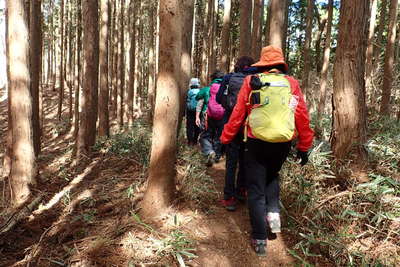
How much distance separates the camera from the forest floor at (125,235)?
333 centimetres

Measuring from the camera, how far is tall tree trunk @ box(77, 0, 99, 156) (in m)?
8.95

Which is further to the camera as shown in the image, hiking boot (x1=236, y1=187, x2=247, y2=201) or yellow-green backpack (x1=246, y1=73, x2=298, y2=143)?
hiking boot (x1=236, y1=187, x2=247, y2=201)

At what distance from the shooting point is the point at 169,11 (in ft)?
12.5

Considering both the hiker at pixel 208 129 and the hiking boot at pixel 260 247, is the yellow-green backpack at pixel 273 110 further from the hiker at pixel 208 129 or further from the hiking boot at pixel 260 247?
the hiker at pixel 208 129

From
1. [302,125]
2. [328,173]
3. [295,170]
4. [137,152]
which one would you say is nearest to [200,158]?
[137,152]

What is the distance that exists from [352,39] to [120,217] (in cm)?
409

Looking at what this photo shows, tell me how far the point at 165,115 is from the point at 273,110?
4.58 feet

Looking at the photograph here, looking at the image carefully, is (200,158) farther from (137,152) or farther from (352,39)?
(352,39)

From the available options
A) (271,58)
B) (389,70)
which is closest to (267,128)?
(271,58)

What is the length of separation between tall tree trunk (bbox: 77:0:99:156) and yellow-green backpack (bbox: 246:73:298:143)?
23.2 feet

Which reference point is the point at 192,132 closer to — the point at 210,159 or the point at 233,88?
the point at 210,159

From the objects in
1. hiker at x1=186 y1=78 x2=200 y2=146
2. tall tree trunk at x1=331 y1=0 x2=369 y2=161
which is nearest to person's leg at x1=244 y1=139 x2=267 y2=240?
tall tree trunk at x1=331 y1=0 x2=369 y2=161

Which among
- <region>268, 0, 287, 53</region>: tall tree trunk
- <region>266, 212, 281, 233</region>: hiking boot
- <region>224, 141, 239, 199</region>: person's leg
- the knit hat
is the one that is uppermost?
<region>268, 0, 287, 53</region>: tall tree trunk

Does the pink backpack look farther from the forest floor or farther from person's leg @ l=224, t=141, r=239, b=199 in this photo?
person's leg @ l=224, t=141, r=239, b=199
